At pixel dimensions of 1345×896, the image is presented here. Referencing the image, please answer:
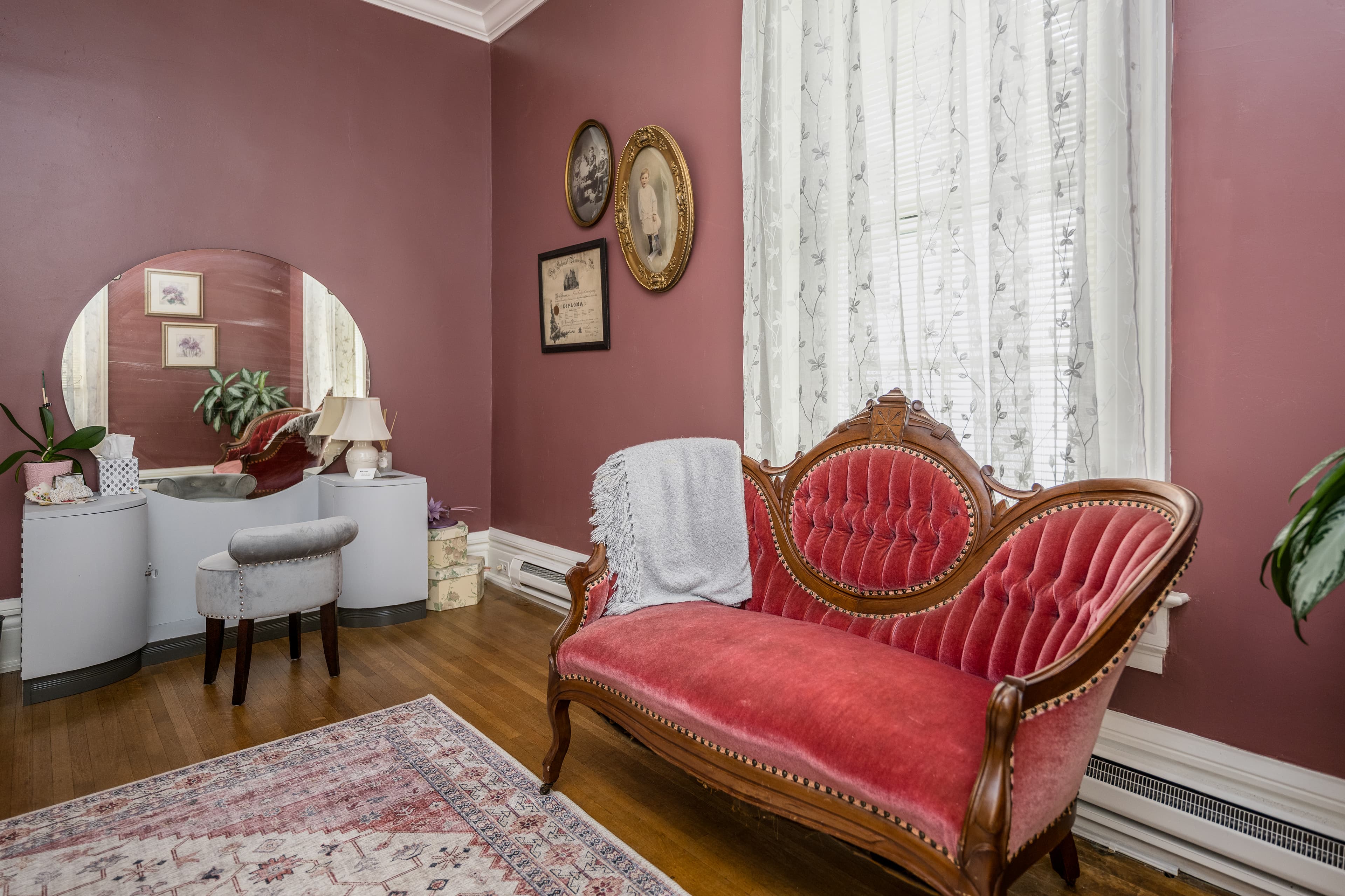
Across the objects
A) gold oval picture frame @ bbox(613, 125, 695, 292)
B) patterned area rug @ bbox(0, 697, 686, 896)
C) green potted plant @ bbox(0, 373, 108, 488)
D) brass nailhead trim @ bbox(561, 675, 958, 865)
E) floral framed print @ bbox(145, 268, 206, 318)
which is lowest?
patterned area rug @ bbox(0, 697, 686, 896)

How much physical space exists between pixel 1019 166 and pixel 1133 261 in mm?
408

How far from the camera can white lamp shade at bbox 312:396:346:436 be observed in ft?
12.9

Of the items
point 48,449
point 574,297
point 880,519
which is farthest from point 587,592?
point 48,449

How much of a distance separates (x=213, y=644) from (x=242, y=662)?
0.81 ft

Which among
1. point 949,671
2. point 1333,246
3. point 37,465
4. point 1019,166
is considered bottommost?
point 949,671

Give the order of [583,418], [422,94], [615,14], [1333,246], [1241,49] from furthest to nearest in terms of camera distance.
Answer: [422,94], [583,418], [615,14], [1241,49], [1333,246]

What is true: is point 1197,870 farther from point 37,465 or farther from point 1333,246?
point 37,465

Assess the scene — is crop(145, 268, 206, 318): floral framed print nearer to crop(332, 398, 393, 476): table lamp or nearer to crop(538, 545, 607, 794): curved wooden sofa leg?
crop(332, 398, 393, 476): table lamp

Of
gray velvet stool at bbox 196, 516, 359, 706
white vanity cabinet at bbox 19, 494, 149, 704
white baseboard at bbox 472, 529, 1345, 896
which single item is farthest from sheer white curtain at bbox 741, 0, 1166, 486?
white vanity cabinet at bbox 19, 494, 149, 704

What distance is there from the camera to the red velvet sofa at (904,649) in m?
1.38

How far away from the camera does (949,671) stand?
1.83m

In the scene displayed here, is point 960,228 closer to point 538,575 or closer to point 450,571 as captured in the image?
point 538,575

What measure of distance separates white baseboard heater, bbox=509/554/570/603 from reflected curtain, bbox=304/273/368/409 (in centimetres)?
133

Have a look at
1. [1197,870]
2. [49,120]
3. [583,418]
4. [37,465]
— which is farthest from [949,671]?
[49,120]
